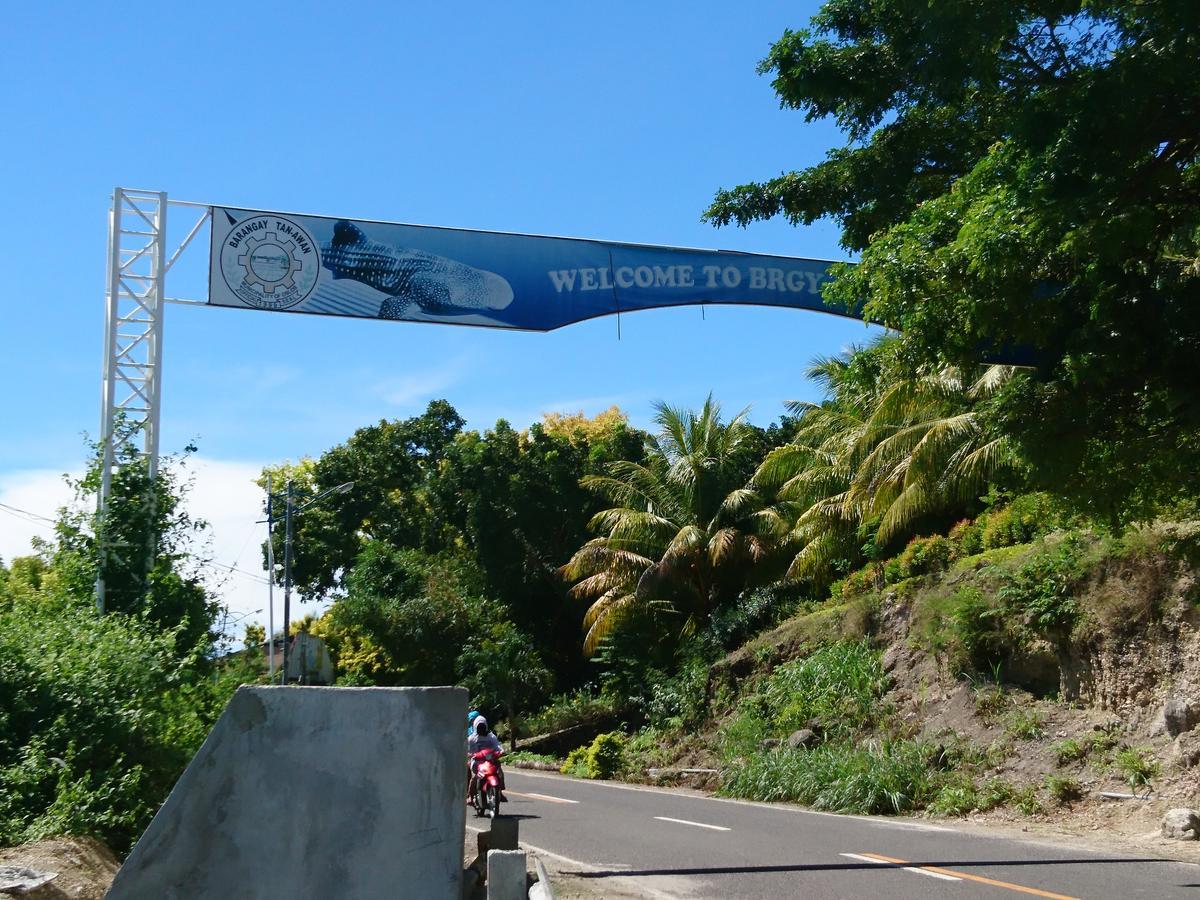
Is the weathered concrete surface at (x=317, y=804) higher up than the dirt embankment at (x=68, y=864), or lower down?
higher up

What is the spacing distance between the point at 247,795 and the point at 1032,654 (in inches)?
598

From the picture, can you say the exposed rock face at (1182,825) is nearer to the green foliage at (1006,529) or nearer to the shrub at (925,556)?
the green foliage at (1006,529)

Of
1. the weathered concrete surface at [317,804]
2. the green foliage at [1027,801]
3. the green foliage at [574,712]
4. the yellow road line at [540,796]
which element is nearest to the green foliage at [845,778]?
the green foliage at [1027,801]

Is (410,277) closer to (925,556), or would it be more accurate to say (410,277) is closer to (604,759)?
(925,556)

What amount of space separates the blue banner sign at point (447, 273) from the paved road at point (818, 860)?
6.36m

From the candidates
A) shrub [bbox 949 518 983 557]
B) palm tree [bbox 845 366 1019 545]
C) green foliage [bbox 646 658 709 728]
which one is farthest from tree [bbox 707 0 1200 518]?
green foliage [bbox 646 658 709 728]

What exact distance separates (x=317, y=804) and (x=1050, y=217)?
6.78 meters

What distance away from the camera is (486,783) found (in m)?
15.3

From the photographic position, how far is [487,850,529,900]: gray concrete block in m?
6.54

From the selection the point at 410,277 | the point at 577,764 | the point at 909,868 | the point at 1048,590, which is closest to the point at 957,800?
the point at 1048,590

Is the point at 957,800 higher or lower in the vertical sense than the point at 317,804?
lower

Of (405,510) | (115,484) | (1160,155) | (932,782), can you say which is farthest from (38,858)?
(405,510)

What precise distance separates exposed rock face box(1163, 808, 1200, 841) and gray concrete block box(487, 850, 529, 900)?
29.8ft

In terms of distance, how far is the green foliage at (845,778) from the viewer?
17.8 metres
